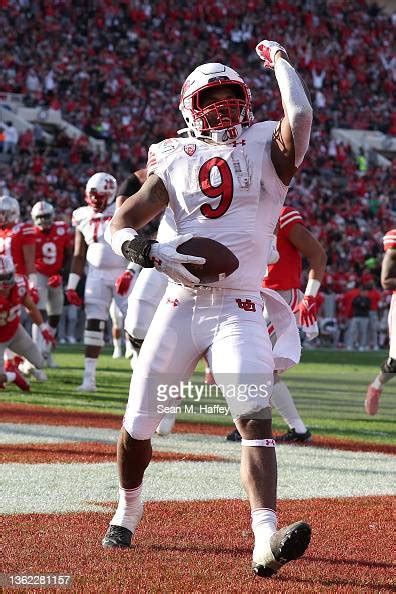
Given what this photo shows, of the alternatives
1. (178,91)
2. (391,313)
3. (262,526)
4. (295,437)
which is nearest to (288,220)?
(295,437)

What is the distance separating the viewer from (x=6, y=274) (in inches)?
424

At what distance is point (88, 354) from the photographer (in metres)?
11.5

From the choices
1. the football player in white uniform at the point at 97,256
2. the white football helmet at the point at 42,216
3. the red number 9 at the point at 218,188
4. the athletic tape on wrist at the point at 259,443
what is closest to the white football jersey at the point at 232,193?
the red number 9 at the point at 218,188

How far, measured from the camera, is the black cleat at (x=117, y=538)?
434 centimetres

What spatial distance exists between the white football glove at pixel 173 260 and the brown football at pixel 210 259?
0.8 inches

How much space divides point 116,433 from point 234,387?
4.12 meters

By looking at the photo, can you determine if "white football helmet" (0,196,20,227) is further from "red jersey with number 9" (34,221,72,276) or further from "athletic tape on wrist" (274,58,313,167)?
"athletic tape on wrist" (274,58,313,167)

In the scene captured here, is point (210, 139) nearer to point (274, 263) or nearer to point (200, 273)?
point (200, 273)

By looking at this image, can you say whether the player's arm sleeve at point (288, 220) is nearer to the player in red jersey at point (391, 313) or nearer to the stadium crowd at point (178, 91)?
the player in red jersey at point (391, 313)

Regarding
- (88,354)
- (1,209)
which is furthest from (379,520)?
(1,209)

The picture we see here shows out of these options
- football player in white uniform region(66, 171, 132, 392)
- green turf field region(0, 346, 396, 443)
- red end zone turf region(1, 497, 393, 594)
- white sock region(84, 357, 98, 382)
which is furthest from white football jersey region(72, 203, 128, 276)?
red end zone turf region(1, 497, 393, 594)

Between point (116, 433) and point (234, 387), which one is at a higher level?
point (234, 387)

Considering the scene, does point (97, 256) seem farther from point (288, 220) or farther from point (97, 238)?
point (288, 220)

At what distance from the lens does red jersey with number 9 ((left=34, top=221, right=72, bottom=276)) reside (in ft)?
47.7
